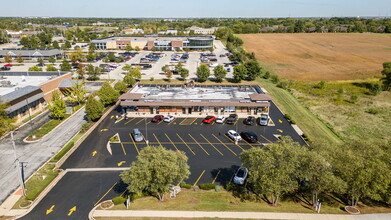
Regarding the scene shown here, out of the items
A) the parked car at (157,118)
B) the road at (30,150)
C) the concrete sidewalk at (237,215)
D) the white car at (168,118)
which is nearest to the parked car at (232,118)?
the white car at (168,118)

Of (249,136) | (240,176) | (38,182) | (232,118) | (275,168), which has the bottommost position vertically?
(38,182)

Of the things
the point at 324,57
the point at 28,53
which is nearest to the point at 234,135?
the point at 324,57

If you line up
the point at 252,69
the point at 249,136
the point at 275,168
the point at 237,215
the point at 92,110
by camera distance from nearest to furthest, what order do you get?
1. the point at 275,168
2. the point at 237,215
3. the point at 249,136
4. the point at 92,110
5. the point at 252,69

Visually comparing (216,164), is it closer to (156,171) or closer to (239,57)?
(156,171)

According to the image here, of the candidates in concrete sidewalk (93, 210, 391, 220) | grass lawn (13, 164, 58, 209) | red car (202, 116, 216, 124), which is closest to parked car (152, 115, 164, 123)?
red car (202, 116, 216, 124)

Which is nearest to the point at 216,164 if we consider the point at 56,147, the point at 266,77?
the point at 56,147

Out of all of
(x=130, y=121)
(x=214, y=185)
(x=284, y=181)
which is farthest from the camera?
(x=130, y=121)

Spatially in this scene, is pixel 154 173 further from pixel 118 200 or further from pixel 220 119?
pixel 220 119
